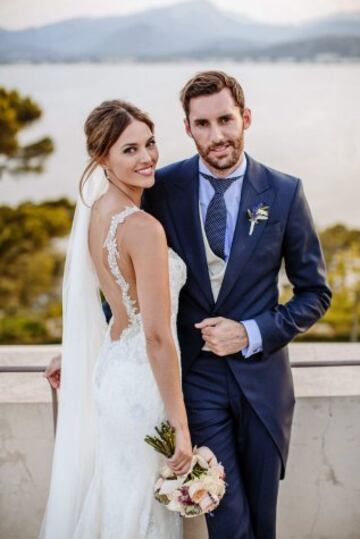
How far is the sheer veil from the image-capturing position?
7.93ft

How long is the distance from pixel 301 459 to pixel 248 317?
2.55 ft

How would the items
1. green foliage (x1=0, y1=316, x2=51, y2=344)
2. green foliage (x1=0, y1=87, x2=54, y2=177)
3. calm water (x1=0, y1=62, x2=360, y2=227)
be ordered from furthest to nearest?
calm water (x1=0, y1=62, x2=360, y2=227), green foliage (x1=0, y1=316, x2=51, y2=344), green foliage (x1=0, y1=87, x2=54, y2=177)

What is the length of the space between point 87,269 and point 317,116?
1768 cm

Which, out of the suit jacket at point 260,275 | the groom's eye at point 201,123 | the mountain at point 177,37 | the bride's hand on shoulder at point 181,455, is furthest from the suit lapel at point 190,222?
the mountain at point 177,37

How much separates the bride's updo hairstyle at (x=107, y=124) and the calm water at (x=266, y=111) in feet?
49.2

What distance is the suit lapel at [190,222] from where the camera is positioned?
7.52 ft

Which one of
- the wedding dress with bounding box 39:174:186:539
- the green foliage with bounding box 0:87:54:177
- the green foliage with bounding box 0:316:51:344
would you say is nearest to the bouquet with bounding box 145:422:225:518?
the wedding dress with bounding box 39:174:186:539

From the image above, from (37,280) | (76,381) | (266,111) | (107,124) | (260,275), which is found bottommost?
(37,280)

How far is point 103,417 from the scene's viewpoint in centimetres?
236

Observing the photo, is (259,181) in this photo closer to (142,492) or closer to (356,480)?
(142,492)

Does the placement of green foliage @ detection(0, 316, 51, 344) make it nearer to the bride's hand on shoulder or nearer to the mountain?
the mountain

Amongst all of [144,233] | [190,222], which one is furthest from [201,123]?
[144,233]

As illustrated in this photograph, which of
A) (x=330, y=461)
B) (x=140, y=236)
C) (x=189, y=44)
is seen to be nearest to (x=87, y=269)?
(x=140, y=236)

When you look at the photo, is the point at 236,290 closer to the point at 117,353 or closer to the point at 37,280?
the point at 117,353
